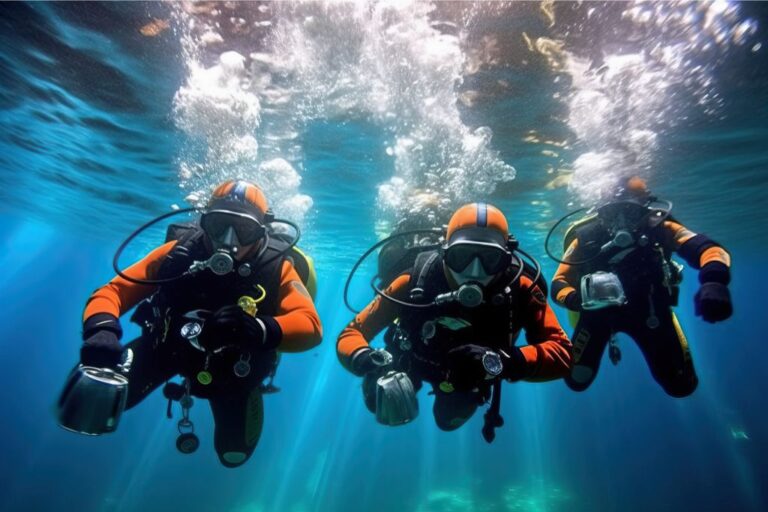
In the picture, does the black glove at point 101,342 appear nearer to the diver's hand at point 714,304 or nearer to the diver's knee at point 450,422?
the diver's knee at point 450,422

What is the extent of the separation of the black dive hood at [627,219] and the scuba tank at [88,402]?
17.1ft

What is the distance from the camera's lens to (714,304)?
3.98m

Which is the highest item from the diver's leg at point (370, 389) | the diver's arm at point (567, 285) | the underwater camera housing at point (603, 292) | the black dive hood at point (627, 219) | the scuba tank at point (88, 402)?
the black dive hood at point (627, 219)

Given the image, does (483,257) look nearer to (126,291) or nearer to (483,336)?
(483,336)

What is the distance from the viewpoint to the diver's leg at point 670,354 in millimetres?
5707

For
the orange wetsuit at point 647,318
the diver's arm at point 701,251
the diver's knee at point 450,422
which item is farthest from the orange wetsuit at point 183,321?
Answer: the diver's arm at point 701,251

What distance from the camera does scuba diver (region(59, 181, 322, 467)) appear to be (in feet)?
12.1

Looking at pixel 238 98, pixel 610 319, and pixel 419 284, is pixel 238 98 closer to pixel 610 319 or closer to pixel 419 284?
pixel 419 284

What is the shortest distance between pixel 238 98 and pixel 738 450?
44.5 metres

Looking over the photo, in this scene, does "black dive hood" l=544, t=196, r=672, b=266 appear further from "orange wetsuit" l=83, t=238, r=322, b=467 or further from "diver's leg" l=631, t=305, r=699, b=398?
"orange wetsuit" l=83, t=238, r=322, b=467

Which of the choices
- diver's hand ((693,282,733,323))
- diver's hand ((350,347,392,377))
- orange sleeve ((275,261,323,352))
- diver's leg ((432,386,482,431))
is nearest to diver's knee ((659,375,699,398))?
diver's hand ((693,282,733,323))

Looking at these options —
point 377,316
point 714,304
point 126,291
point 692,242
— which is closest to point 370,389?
point 377,316

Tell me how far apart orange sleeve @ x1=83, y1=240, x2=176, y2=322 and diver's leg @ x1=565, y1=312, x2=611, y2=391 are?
593cm

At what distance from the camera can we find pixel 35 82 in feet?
32.9
